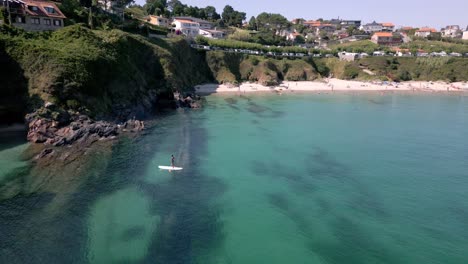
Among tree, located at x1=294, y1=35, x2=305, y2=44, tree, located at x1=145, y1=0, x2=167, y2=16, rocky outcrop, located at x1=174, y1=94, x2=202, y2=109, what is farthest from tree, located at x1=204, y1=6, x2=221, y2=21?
rocky outcrop, located at x1=174, y1=94, x2=202, y2=109

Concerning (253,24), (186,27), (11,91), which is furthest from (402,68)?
(11,91)

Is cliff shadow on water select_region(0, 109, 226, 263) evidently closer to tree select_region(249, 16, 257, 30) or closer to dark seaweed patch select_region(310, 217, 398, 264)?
dark seaweed patch select_region(310, 217, 398, 264)

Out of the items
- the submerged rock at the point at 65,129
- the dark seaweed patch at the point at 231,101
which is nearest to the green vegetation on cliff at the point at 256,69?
the dark seaweed patch at the point at 231,101

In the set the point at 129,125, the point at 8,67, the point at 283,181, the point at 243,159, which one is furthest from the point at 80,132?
the point at 283,181

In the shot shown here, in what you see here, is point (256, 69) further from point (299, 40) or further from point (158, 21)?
point (299, 40)

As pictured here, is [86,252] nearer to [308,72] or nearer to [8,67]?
[8,67]

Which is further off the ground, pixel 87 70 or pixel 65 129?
pixel 87 70

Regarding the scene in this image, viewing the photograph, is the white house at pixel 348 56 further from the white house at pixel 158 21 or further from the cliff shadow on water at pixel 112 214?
the cliff shadow on water at pixel 112 214
